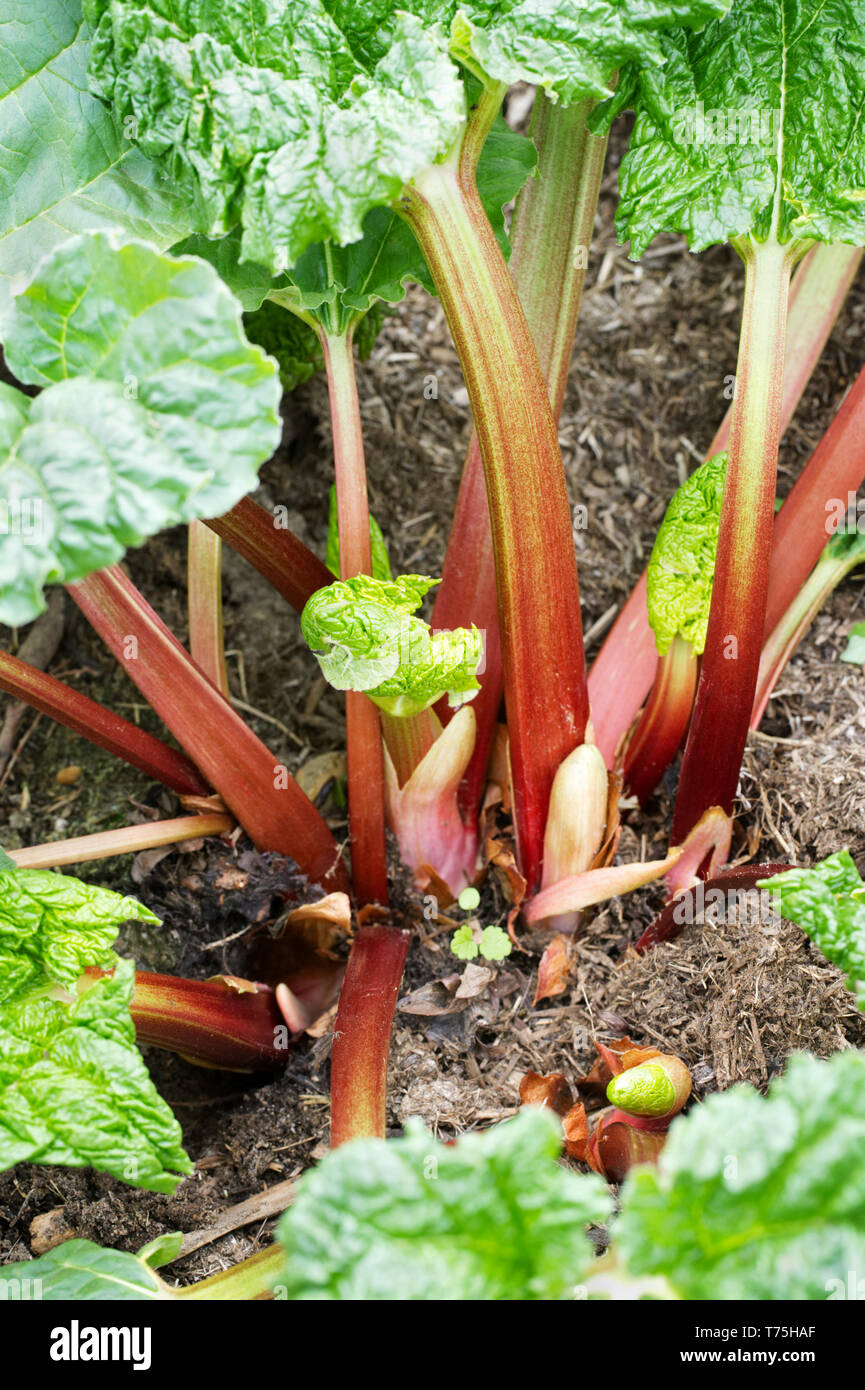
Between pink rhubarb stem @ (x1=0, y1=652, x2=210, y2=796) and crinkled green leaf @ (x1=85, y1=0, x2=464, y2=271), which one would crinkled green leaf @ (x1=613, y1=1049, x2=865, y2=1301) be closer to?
crinkled green leaf @ (x1=85, y1=0, x2=464, y2=271)

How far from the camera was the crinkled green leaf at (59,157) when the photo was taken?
156cm

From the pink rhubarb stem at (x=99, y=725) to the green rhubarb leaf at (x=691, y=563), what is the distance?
0.88m

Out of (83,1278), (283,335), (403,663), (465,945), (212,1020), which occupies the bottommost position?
(83,1278)

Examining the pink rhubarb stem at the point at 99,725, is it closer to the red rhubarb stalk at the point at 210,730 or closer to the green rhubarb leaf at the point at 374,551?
the red rhubarb stalk at the point at 210,730

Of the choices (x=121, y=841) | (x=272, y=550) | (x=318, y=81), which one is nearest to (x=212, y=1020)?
(x=121, y=841)

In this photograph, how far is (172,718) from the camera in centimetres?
175

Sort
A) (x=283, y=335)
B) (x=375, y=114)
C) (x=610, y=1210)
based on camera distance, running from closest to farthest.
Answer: (x=610, y=1210) < (x=375, y=114) < (x=283, y=335)

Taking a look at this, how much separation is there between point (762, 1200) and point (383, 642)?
0.82 meters

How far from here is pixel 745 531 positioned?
1.65 metres

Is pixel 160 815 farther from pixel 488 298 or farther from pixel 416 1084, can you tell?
pixel 488 298

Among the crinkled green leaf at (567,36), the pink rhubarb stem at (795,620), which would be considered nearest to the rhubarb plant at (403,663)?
the pink rhubarb stem at (795,620)

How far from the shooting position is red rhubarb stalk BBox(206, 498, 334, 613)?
1.75 meters

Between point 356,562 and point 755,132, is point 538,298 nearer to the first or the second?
point 755,132

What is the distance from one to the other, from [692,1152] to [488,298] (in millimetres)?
1162
